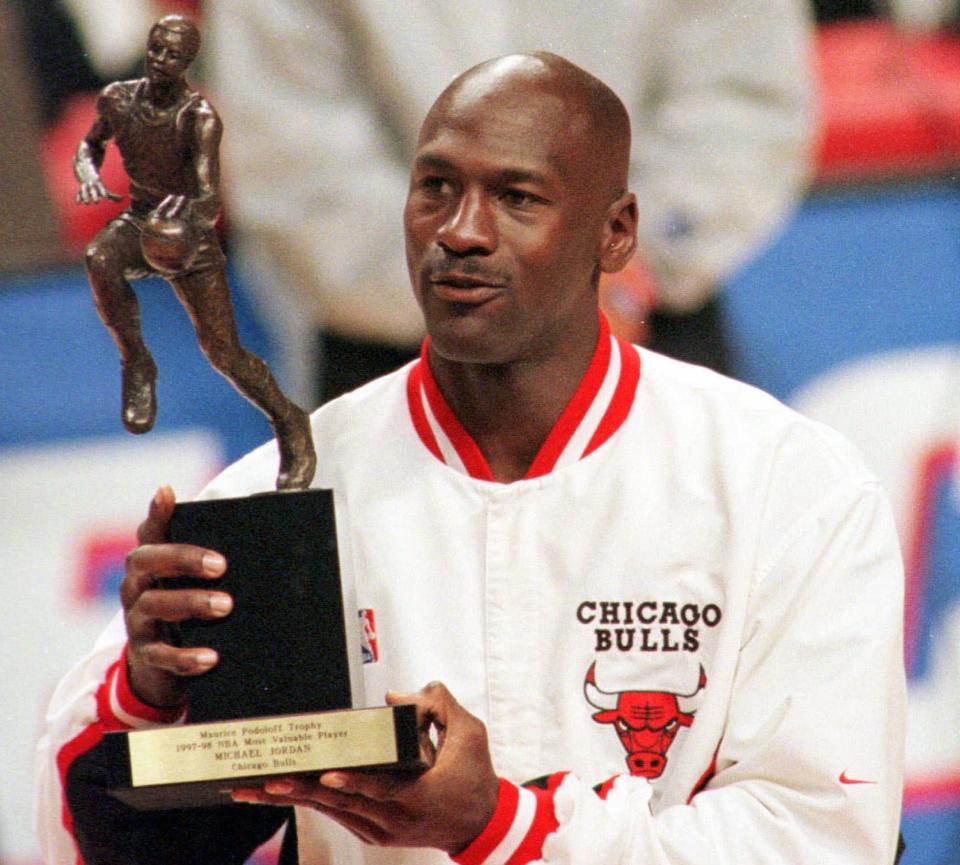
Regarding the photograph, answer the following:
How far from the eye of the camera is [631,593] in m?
1.92

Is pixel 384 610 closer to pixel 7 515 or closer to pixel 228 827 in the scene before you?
pixel 228 827

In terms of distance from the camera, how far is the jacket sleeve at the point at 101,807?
77.2 inches

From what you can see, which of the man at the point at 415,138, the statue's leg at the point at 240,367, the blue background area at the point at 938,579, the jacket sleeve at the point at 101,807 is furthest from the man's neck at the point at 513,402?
the blue background area at the point at 938,579

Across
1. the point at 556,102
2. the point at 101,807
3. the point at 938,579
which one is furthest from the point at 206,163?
the point at 938,579

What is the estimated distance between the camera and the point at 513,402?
201 centimetres

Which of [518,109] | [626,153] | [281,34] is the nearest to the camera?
[518,109]

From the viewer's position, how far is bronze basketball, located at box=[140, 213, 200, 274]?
68.2 inches

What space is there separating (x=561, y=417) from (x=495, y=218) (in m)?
0.28

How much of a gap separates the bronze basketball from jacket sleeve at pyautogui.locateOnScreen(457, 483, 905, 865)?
0.65m

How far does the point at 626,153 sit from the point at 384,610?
62cm

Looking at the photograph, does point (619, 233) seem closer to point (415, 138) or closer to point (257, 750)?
point (257, 750)

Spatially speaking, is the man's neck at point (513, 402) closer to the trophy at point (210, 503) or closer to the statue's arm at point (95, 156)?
the trophy at point (210, 503)

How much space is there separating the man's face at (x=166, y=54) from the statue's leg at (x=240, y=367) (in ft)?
0.70

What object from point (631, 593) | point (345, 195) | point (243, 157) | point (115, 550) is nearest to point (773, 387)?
point (345, 195)
